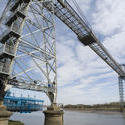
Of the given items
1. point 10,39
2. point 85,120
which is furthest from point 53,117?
point 85,120

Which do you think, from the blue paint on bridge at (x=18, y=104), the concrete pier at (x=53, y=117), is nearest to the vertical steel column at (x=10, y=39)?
the concrete pier at (x=53, y=117)

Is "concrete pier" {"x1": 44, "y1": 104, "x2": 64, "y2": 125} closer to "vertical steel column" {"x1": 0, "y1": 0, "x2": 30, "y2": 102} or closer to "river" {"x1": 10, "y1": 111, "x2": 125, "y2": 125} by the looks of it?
"vertical steel column" {"x1": 0, "y1": 0, "x2": 30, "y2": 102}

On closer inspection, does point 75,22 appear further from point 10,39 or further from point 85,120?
point 85,120

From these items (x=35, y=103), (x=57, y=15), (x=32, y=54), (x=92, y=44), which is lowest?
(x=35, y=103)

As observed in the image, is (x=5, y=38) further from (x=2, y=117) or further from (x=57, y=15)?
(x=57, y=15)

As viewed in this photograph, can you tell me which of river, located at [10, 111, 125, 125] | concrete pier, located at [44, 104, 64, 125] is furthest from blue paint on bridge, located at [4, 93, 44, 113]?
concrete pier, located at [44, 104, 64, 125]

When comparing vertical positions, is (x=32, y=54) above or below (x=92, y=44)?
below

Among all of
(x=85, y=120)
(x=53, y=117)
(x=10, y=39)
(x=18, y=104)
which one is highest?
(x=10, y=39)

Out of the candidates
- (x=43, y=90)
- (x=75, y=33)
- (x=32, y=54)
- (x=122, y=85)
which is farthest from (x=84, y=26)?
(x=122, y=85)

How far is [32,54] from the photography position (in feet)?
37.5

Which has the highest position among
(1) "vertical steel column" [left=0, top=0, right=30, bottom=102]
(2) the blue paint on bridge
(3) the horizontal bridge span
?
(3) the horizontal bridge span

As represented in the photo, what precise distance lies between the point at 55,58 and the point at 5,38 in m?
4.99

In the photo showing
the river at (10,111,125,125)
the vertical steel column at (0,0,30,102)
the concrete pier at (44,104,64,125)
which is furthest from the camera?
the river at (10,111,125,125)

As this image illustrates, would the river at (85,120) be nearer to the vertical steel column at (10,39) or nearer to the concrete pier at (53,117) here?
the concrete pier at (53,117)
